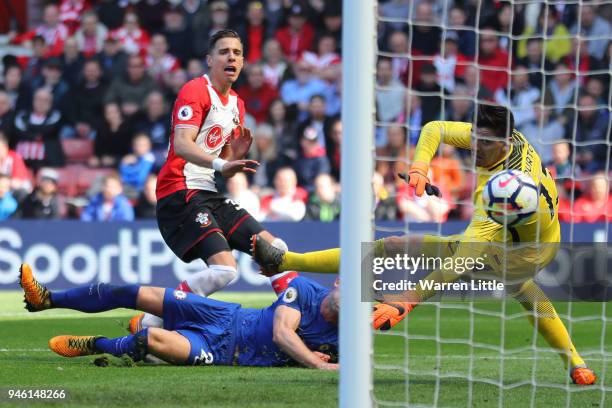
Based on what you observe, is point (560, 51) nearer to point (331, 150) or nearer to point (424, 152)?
point (331, 150)

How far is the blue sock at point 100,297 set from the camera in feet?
22.6

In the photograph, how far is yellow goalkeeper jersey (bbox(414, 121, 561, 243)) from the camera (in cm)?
689

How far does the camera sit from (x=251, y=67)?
1530 centimetres

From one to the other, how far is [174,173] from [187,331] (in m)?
1.43

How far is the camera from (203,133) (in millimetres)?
7910

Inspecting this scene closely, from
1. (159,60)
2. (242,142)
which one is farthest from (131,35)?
(242,142)

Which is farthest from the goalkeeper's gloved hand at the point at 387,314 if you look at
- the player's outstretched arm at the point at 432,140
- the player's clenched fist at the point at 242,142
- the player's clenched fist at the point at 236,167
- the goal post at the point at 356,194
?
the player's clenched fist at the point at 242,142

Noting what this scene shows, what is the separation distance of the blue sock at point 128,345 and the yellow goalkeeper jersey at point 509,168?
1935 millimetres

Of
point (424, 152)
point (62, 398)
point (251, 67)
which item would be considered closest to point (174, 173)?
point (424, 152)

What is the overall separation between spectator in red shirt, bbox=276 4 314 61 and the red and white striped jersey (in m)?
7.96

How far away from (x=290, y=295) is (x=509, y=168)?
152 cm

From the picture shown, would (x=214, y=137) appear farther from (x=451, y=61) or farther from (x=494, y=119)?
(x=451, y=61)

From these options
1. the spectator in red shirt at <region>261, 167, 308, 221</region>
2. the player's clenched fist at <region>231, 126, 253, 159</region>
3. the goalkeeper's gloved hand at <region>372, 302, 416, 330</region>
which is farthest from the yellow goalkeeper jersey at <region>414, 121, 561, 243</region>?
the spectator in red shirt at <region>261, 167, 308, 221</region>

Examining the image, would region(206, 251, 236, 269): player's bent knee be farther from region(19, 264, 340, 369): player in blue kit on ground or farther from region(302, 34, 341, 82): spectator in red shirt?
region(302, 34, 341, 82): spectator in red shirt
